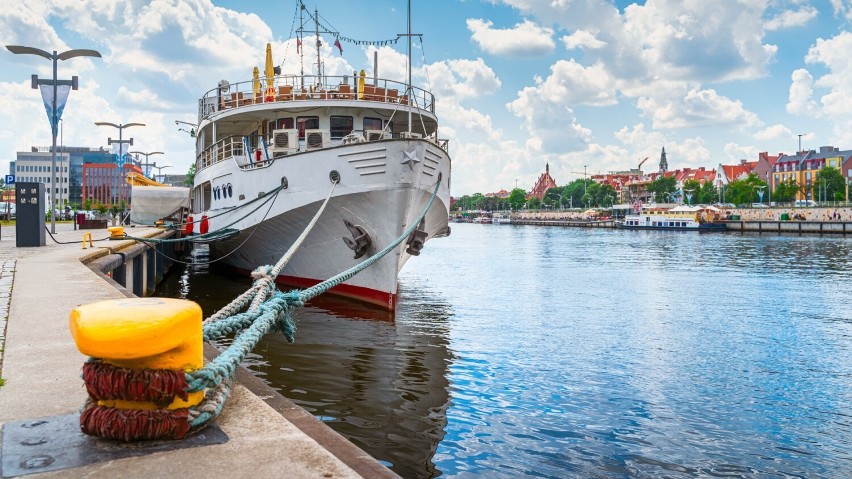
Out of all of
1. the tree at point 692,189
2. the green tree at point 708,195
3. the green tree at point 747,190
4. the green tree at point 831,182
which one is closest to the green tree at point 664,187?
the tree at point 692,189

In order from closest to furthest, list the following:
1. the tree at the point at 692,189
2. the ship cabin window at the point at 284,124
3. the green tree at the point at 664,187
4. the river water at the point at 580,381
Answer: the river water at the point at 580,381
the ship cabin window at the point at 284,124
the tree at the point at 692,189
the green tree at the point at 664,187

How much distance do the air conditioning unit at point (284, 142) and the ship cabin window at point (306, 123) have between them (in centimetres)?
112

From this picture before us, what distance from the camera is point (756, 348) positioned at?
1224cm

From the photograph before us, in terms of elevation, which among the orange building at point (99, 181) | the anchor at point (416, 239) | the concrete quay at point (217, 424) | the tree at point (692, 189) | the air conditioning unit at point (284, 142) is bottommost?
the concrete quay at point (217, 424)

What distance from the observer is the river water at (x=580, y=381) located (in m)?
6.76

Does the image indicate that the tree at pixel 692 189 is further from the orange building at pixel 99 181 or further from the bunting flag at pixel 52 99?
the orange building at pixel 99 181

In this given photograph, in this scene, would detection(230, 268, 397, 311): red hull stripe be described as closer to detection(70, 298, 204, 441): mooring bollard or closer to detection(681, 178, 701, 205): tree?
detection(70, 298, 204, 441): mooring bollard

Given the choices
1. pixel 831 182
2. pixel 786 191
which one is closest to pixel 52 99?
pixel 786 191

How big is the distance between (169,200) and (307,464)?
3431 cm

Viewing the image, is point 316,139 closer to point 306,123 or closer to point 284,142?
point 284,142

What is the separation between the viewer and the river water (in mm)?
6759

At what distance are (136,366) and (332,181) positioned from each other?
11.6 m

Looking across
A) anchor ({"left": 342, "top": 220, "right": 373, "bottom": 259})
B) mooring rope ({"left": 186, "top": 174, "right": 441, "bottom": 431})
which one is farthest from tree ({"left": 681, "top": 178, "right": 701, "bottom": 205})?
mooring rope ({"left": 186, "top": 174, "right": 441, "bottom": 431})

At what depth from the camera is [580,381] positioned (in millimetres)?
9672
